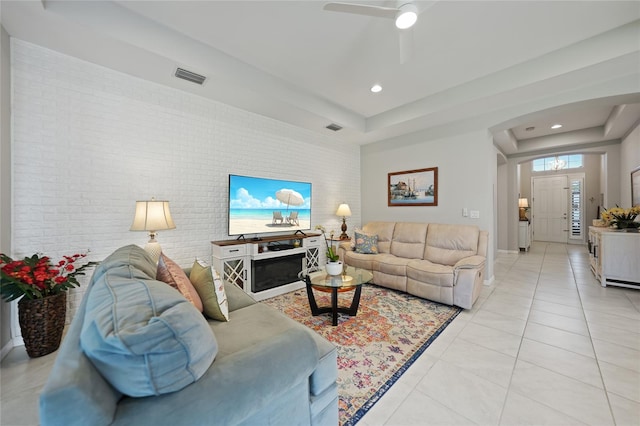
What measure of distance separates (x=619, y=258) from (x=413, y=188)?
2940 mm

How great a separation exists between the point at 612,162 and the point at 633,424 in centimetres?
638

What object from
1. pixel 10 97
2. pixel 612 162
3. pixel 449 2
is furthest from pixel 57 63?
pixel 612 162

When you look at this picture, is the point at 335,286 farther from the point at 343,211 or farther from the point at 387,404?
the point at 343,211

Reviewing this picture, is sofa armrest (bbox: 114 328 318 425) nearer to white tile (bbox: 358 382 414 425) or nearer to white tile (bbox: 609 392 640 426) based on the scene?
white tile (bbox: 358 382 414 425)

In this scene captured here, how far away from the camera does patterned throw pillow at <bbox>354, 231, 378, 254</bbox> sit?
420 cm

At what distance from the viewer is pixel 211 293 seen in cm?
169

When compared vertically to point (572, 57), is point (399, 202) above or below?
below

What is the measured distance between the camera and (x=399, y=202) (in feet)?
15.8

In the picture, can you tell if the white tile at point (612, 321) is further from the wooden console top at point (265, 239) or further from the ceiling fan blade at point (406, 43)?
the wooden console top at point (265, 239)

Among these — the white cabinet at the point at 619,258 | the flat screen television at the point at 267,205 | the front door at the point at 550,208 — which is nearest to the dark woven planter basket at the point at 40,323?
the flat screen television at the point at 267,205

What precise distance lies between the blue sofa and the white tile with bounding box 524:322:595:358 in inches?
91.6

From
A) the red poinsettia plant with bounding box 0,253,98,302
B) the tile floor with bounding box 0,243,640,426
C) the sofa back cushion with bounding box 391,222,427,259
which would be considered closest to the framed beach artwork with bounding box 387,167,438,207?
the sofa back cushion with bounding box 391,222,427,259

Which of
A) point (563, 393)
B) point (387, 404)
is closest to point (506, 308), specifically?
point (563, 393)

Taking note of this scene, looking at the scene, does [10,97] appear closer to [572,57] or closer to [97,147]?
[97,147]
